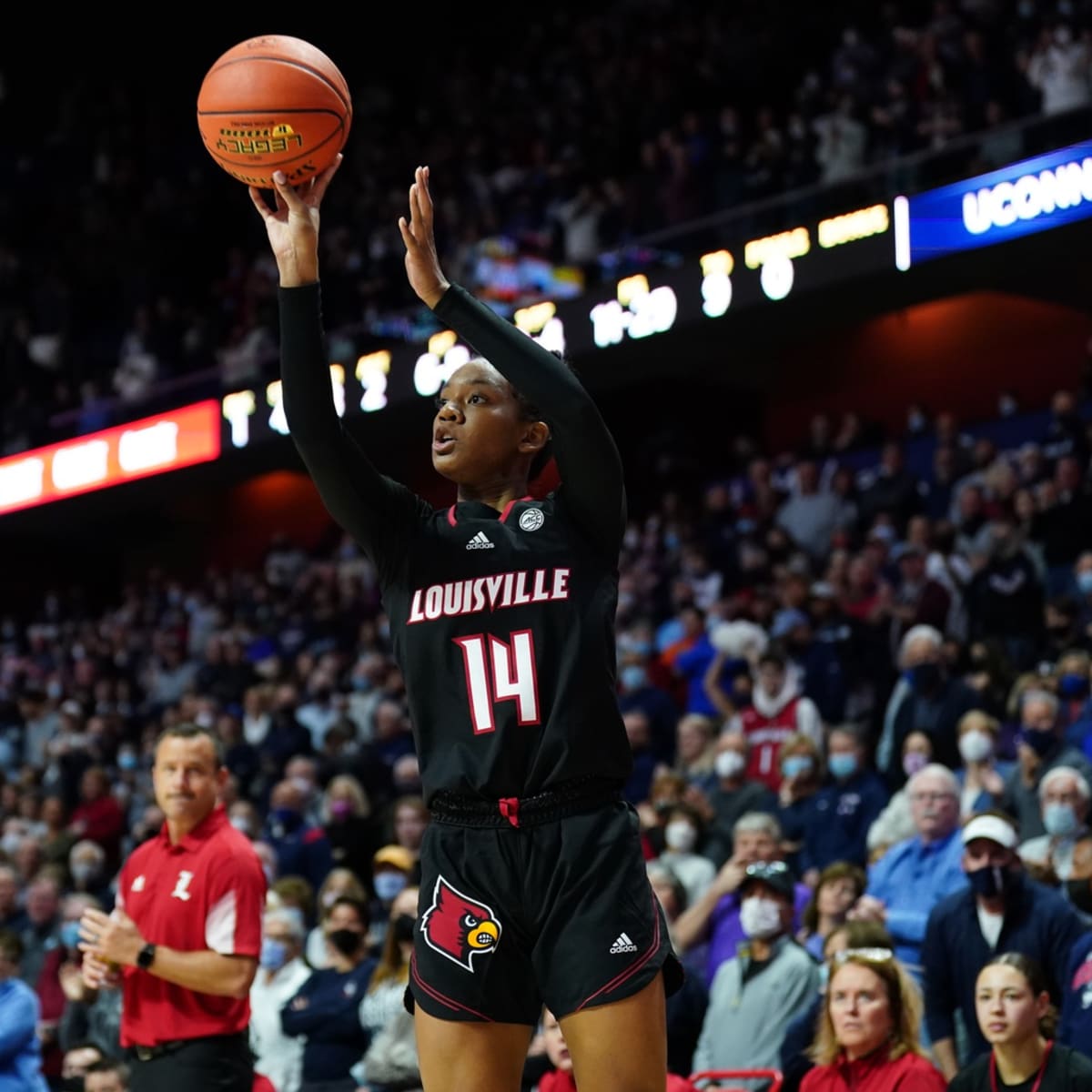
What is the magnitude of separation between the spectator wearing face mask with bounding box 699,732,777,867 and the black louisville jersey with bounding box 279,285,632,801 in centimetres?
504

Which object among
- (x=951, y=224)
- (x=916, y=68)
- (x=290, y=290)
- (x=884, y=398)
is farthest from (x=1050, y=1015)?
(x=884, y=398)

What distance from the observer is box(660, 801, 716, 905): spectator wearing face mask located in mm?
7613

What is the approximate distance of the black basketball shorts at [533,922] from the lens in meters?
2.87

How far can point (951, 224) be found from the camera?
10.7m

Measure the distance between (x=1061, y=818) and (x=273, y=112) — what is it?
4.63 meters

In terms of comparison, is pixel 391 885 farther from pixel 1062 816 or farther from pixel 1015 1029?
pixel 1015 1029

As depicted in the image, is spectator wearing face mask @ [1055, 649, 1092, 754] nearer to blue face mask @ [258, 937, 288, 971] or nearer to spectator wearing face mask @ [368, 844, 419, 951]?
spectator wearing face mask @ [368, 844, 419, 951]

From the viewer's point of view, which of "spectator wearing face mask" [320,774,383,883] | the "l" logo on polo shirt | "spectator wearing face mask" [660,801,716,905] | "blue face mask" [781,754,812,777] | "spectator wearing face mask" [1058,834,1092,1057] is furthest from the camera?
"spectator wearing face mask" [320,774,383,883]

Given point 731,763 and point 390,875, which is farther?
point 731,763

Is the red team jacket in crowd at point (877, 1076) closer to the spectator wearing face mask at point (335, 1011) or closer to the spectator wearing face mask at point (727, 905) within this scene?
the spectator wearing face mask at point (727, 905)

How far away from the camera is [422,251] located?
3.09m

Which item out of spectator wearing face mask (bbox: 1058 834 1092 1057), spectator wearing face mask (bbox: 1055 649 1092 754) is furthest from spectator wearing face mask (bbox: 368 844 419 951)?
spectator wearing face mask (bbox: 1058 834 1092 1057)

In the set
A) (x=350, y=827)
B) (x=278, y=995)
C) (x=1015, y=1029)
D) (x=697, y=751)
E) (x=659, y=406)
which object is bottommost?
(x=1015, y=1029)

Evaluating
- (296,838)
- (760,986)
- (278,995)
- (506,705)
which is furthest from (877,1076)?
(296,838)
